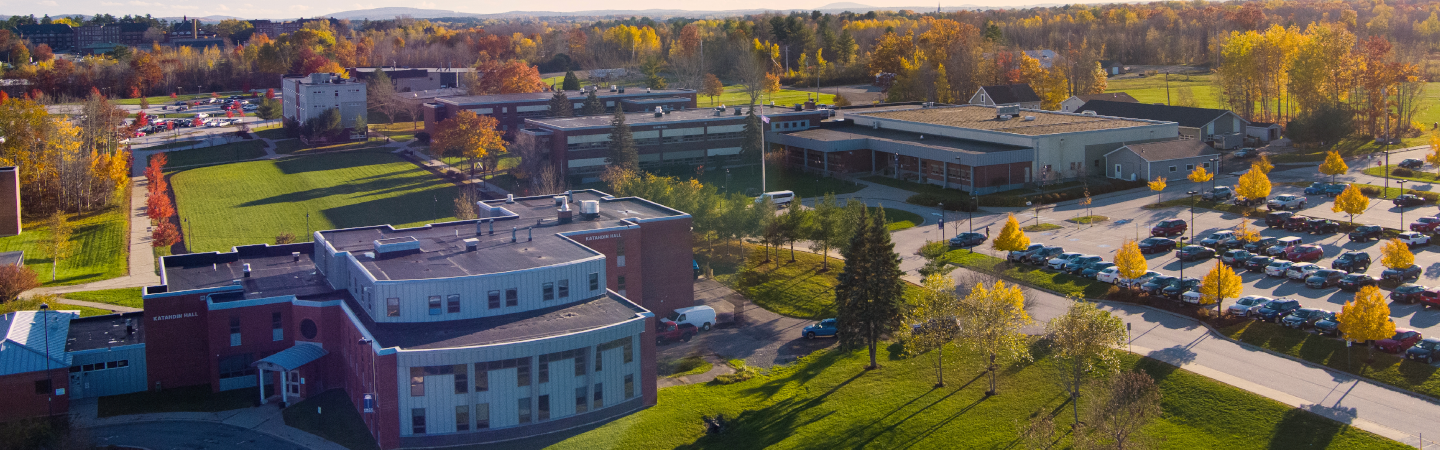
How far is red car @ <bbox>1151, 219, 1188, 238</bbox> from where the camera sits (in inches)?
1955

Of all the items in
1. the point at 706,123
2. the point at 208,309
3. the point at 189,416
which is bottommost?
the point at 189,416

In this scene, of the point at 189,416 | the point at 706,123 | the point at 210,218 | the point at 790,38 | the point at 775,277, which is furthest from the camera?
the point at 790,38

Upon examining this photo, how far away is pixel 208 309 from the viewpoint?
33.5 metres

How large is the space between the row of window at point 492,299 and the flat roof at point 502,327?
33 centimetres

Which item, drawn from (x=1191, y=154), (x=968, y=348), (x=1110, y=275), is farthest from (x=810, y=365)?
(x=1191, y=154)

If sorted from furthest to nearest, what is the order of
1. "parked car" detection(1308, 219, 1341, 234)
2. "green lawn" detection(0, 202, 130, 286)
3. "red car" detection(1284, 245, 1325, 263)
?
"green lawn" detection(0, 202, 130, 286)
"parked car" detection(1308, 219, 1341, 234)
"red car" detection(1284, 245, 1325, 263)

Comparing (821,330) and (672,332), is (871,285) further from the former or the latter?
(672,332)

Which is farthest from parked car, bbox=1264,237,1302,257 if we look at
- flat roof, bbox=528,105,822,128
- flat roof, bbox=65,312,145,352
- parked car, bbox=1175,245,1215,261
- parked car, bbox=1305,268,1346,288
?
flat roof, bbox=65,312,145,352

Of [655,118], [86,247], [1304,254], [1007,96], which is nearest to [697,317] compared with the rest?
[1304,254]

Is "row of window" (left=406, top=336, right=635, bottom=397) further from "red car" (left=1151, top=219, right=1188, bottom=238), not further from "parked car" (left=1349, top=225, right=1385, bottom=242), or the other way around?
"parked car" (left=1349, top=225, right=1385, bottom=242)

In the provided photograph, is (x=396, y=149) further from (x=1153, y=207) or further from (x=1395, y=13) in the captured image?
(x=1395, y=13)

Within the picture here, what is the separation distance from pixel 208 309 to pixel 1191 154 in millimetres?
53969

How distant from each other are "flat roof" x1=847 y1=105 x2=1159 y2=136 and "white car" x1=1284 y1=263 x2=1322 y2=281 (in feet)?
80.4

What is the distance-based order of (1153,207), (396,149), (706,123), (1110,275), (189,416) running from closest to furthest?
1. (189,416)
2. (1110,275)
3. (1153,207)
4. (706,123)
5. (396,149)
